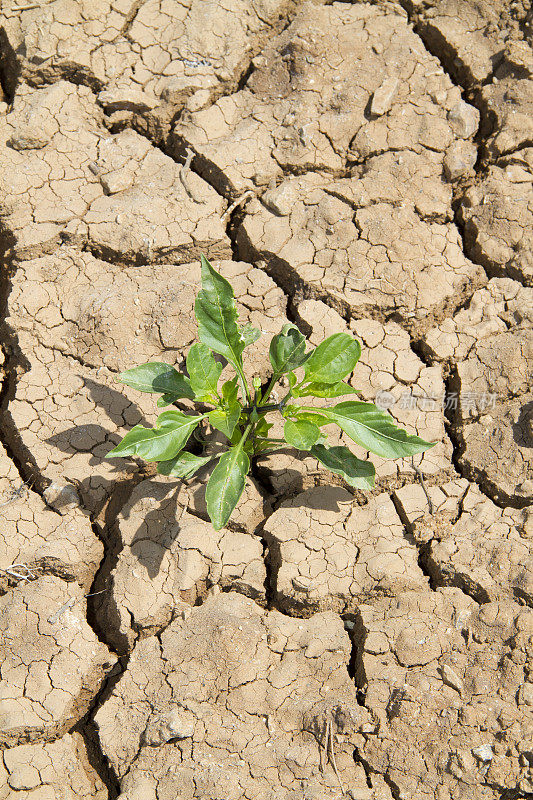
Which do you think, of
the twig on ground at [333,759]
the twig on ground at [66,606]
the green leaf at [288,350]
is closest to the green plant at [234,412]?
the green leaf at [288,350]

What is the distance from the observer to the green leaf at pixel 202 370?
2.68 meters

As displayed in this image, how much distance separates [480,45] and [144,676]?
3711 millimetres

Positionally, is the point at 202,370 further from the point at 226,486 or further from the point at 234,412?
the point at 226,486

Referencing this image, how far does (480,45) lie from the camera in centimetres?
379

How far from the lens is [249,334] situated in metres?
3.00

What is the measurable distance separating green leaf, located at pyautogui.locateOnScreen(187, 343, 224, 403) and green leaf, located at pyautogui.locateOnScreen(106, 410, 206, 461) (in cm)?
12

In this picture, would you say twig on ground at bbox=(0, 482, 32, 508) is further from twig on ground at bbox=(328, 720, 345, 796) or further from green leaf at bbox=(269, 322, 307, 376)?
twig on ground at bbox=(328, 720, 345, 796)

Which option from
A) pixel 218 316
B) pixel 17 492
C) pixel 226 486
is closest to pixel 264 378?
pixel 218 316

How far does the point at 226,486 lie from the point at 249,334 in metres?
0.75

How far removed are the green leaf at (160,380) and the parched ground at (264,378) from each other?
37 cm

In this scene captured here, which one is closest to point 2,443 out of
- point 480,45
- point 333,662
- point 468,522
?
point 333,662

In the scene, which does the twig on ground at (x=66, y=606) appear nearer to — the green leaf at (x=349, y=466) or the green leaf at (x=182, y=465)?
the green leaf at (x=182, y=465)

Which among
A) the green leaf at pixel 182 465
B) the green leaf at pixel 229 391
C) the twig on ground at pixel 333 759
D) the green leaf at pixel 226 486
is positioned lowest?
the twig on ground at pixel 333 759

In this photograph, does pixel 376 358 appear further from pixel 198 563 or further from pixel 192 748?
pixel 192 748
